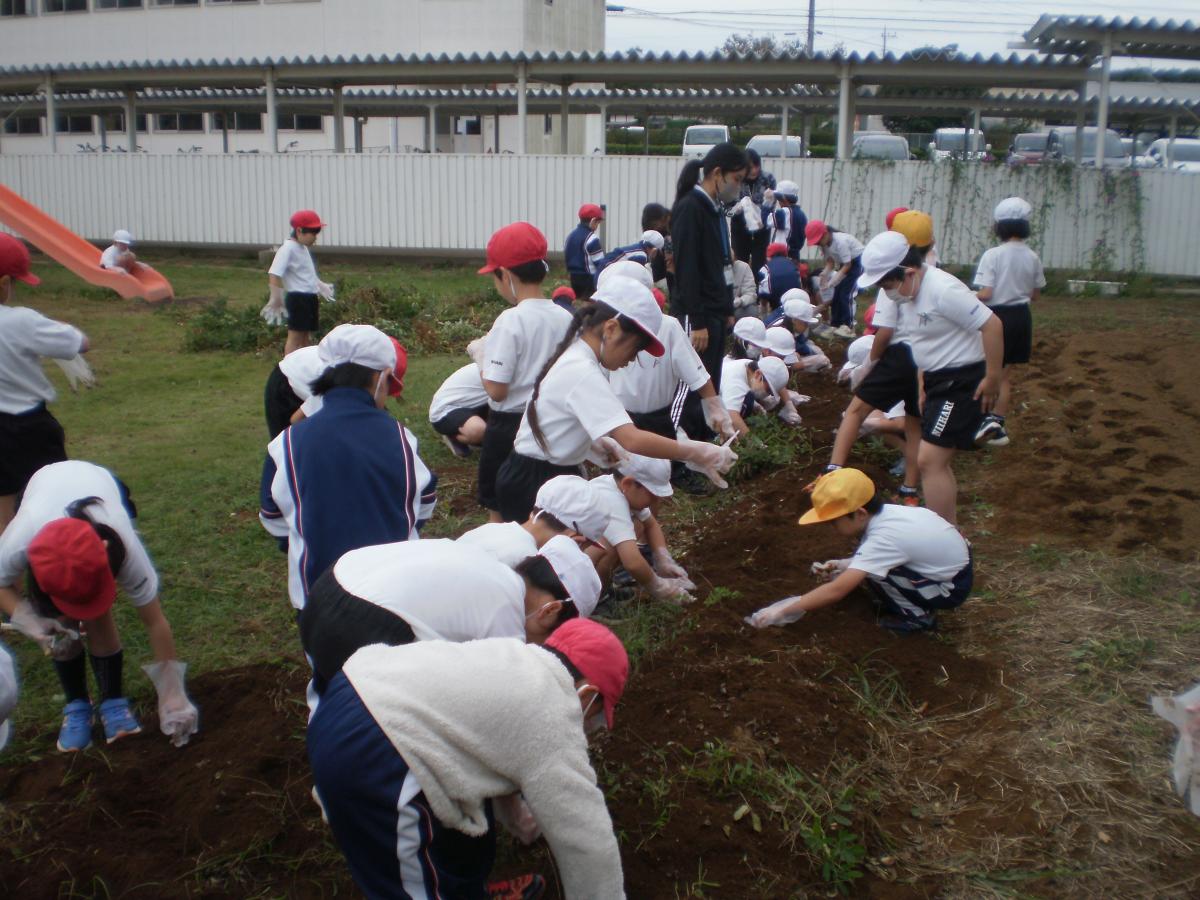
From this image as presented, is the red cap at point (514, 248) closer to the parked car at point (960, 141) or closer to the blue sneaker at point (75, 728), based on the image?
the blue sneaker at point (75, 728)

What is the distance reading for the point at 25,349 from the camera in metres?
4.86

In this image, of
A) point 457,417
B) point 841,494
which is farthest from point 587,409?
point 457,417

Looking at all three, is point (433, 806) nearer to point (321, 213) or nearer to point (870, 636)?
point (870, 636)

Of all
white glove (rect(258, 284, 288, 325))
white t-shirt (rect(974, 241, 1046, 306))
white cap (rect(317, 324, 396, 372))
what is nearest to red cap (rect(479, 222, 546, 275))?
white cap (rect(317, 324, 396, 372))

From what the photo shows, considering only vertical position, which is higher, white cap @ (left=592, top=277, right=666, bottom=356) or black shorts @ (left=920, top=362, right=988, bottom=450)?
white cap @ (left=592, top=277, right=666, bottom=356)

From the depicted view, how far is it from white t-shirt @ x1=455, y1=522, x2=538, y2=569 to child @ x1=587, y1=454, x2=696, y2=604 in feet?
3.26

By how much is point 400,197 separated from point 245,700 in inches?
605

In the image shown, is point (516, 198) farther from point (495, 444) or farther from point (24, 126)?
point (24, 126)

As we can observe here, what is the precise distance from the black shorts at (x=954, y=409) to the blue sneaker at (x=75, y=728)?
4.11 meters

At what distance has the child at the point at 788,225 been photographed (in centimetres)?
1224

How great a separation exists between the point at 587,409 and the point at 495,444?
1.09 m

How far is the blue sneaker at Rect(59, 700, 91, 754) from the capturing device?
3.96 metres

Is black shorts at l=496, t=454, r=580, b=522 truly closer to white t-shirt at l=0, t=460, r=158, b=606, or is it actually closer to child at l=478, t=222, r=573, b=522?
child at l=478, t=222, r=573, b=522

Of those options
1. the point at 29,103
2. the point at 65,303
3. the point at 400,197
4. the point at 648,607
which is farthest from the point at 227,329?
the point at 29,103
